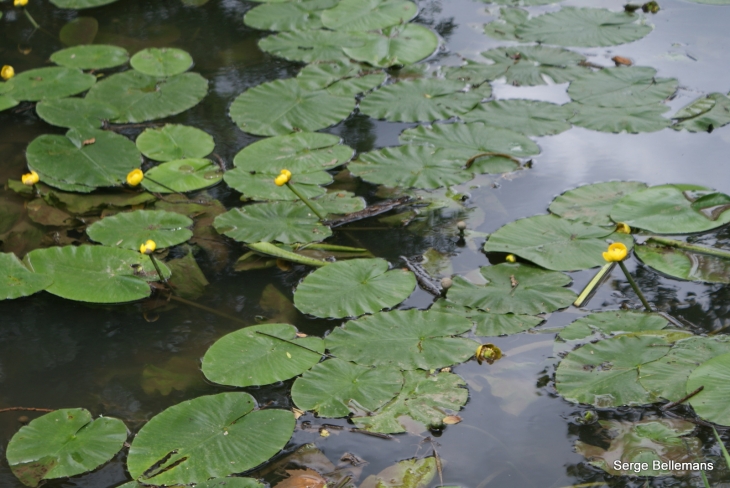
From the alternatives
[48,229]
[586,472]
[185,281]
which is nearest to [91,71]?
[48,229]

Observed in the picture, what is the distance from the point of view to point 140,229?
8.70 ft

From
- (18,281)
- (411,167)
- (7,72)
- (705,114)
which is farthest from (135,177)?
(705,114)

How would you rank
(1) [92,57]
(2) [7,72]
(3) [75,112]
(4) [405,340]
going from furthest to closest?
(1) [92,57], (2) [7,72], (3) [75,112], (4) [405,340]

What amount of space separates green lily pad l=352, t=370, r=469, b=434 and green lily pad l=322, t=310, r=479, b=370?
45mm

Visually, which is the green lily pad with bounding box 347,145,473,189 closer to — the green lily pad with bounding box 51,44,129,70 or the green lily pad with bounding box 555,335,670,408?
the green lily pad with bounding box 555,335,670,408

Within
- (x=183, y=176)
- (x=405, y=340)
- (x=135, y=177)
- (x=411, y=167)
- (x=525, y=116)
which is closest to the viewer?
(x=405, y=340)

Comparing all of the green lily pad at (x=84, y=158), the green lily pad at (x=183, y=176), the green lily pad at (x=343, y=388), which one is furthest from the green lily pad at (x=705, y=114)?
the green lily pad at (x=84, y=158)

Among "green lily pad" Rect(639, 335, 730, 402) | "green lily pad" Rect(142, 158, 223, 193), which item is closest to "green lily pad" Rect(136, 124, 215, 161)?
"green lily pad" Rect(142, 158, 223, 193)

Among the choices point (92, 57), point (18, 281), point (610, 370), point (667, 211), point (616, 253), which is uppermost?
point (616, 253)

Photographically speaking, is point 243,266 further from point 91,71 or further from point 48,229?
point 91,71

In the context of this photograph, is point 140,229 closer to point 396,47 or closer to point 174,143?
point 174,143

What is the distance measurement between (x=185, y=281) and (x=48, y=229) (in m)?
0.72

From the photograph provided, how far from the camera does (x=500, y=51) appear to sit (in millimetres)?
3641

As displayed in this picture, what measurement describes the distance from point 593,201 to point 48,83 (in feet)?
9.38
